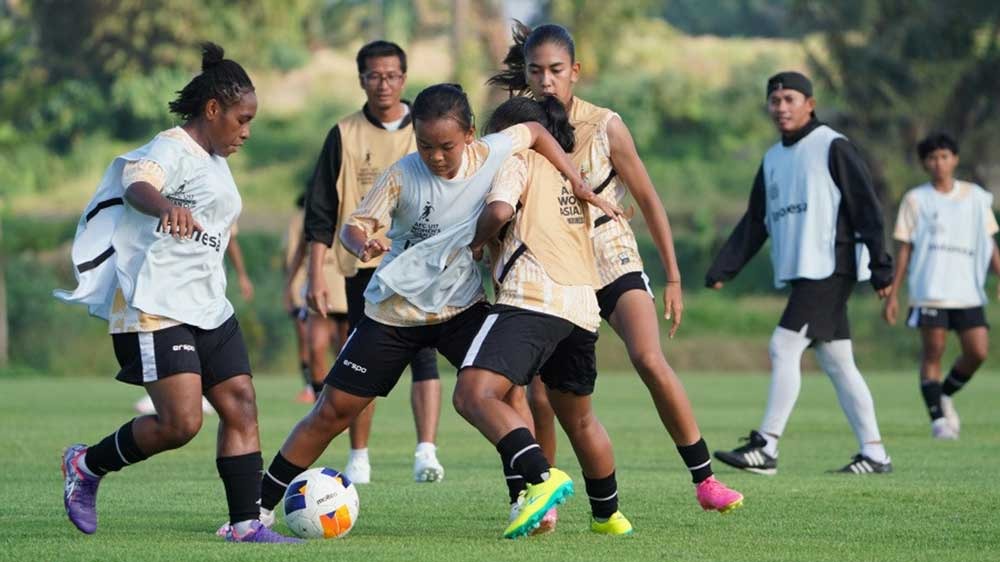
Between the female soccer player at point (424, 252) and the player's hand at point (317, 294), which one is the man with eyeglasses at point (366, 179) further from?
the female soccer player at point (424, 252)

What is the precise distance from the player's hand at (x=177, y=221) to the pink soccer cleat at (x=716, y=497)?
8.01 ft

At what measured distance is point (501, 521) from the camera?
7.61 meters

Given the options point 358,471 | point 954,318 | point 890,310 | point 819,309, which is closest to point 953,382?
point 954,318

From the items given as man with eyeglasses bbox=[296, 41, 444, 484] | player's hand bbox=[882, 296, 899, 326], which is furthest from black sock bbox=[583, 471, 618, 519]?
player's hand bbox=[882, 296, 899, 326]

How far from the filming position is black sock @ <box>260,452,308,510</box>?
720 centimetres

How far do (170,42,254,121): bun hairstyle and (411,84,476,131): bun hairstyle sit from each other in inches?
27.1

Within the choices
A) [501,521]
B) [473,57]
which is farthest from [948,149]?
[473,57]

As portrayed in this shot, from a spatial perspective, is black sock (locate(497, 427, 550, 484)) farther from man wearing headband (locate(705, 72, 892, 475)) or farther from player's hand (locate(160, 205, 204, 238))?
man wearing headband (locate(705, 72, 892, 475))

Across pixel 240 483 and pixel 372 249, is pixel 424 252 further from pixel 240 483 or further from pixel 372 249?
pixel 240 483

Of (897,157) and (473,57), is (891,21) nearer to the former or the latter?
(897,157)

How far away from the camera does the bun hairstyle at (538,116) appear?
7.16 meters

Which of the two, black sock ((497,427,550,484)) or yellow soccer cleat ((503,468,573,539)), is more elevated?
black sock ((497,427,550,484))

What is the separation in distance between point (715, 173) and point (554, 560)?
1676 inches

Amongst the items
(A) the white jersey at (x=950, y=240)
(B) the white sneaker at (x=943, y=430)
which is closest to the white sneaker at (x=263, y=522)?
(B) the white sneaker at (x=943, y=430)
